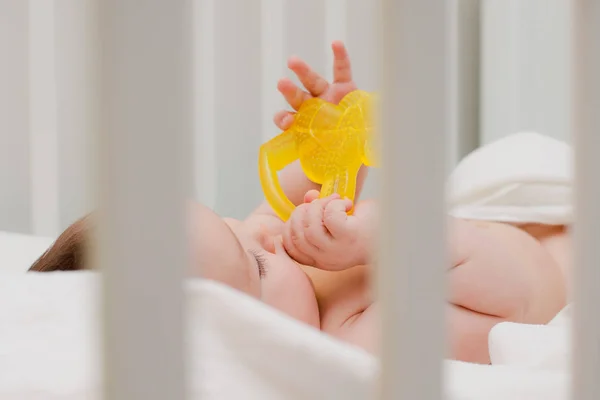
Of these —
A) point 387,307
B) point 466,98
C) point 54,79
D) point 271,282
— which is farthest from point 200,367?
point 466,98

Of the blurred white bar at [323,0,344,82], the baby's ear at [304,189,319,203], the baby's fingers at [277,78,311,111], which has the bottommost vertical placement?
the baby's ear at [304,189,319,203]

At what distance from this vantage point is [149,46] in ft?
0.58

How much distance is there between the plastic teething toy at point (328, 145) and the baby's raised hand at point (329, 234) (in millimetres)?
49

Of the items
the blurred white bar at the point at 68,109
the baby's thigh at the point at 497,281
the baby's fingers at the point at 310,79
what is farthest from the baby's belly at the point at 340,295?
the blurred white bar at the point at 68,109

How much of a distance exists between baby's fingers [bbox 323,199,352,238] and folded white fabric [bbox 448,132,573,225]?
10.0 inches

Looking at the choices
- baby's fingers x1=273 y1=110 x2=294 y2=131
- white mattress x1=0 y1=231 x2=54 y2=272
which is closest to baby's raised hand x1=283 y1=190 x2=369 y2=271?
baby's fingers x1=273 y1=110 x2=294 y2=131

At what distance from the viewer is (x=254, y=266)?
0.70 m

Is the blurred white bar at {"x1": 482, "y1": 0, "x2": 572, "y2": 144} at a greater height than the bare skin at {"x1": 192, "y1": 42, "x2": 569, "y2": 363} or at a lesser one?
greater

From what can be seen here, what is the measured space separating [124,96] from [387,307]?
0.34 feet

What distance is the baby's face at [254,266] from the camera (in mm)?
626

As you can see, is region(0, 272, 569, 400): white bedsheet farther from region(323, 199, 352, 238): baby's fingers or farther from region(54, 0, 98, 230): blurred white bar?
region(54, 0, 98, 230): blurred white bar

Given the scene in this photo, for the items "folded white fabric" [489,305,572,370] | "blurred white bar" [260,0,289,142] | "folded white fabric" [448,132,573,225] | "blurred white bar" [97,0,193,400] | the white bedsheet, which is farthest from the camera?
"blurred white bar" [260,0,289,142]

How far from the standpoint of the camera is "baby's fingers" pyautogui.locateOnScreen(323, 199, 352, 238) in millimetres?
649

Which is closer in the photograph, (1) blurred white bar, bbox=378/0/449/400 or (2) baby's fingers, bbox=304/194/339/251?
(1) blurred white bar, bbox=378/0/449/400
